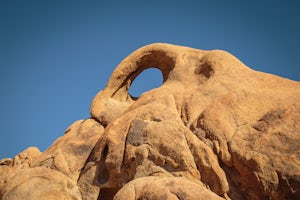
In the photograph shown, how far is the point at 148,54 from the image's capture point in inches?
420

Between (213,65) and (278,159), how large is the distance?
3731 mm

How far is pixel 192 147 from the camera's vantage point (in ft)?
20.7

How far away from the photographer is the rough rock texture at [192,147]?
539cm

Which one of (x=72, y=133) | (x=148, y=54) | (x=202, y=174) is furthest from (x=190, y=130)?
(x=148, y=54)

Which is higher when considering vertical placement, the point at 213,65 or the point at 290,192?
the point at 213,65

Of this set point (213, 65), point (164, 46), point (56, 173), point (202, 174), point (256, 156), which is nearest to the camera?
point (256, 156)

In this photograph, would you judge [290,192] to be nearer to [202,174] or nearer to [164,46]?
[202,174]

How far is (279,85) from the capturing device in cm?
739

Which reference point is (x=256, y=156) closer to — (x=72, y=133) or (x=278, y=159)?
(x=278, y=159)

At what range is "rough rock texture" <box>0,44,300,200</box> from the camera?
5.39 meters

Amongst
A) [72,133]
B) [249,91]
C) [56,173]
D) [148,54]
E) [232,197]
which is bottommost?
[232,197]

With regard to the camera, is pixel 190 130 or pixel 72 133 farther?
pixel 72 133

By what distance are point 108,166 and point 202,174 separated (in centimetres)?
201

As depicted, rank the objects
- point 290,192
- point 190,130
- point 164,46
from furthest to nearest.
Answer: point 164,46 → point 190,130 → point 290,192
